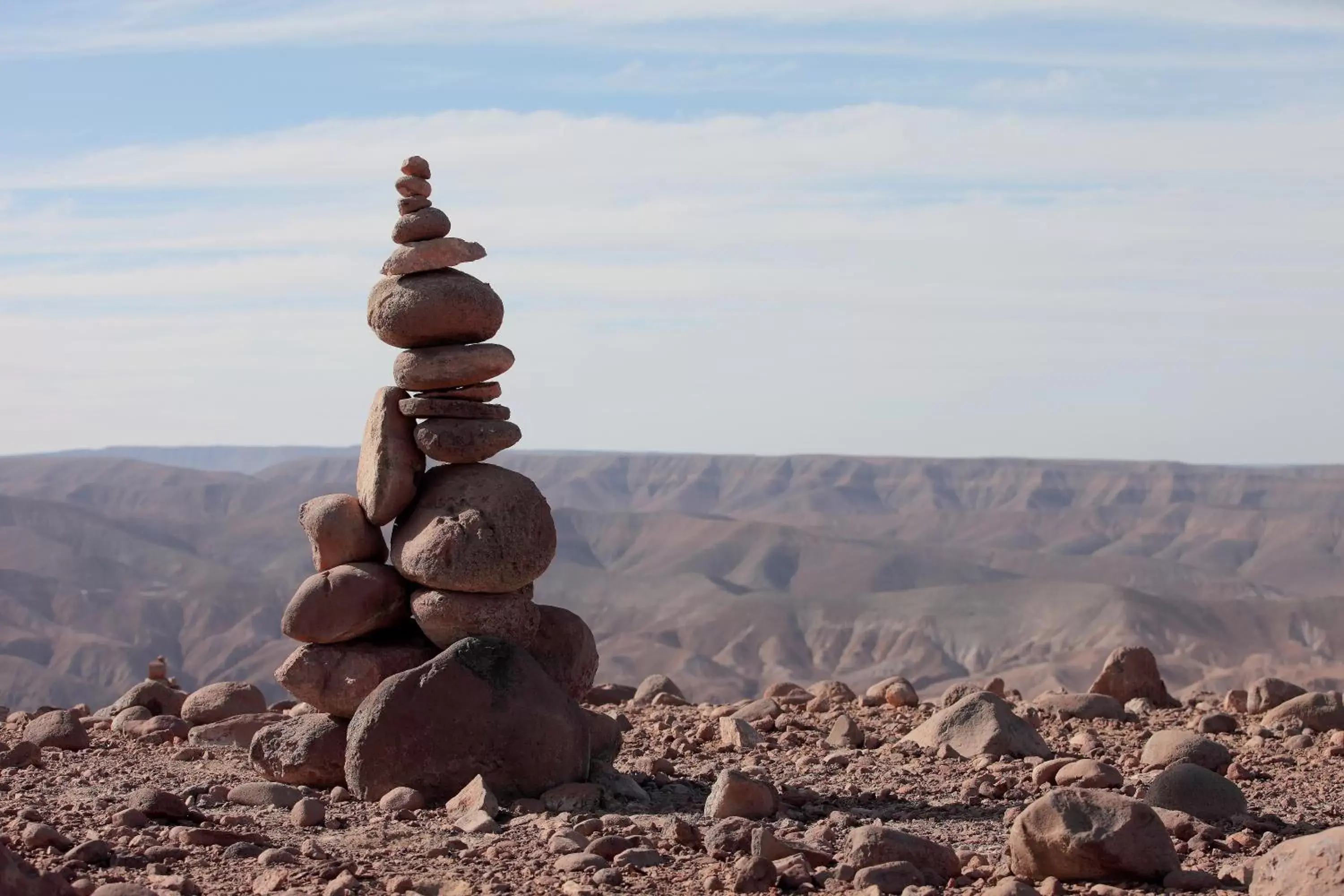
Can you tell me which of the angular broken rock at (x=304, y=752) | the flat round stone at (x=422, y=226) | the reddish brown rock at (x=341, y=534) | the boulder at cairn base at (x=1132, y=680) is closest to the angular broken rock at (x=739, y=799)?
the angular broken rock at (x=304, y=752)

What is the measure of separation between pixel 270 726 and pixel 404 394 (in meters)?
2.96

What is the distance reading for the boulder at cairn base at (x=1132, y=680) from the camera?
16.3 metres

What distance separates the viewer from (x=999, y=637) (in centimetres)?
10738

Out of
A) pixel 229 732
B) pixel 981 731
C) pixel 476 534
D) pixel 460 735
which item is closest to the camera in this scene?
pixel 460 735

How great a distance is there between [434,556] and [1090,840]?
5930mm

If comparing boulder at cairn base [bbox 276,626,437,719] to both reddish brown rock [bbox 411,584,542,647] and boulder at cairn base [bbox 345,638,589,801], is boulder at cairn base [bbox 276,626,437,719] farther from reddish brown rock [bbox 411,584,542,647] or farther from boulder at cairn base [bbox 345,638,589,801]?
boulder at cairn base [bbox 345,638,589,801]

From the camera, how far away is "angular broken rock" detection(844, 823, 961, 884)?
8094 millimetres

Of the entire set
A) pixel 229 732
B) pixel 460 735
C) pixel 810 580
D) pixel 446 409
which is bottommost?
pixel 810 580

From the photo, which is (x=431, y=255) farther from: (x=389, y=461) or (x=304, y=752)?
(x=304, y=752)

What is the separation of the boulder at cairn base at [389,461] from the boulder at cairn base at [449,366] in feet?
0.86

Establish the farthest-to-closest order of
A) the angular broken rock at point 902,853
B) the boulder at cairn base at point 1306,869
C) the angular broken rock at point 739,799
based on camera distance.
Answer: the angular broken rock at point 739,799 < the angular broken rock at point 902,853 < the boulder at cairn base at point 1306,869

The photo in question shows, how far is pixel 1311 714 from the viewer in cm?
1415

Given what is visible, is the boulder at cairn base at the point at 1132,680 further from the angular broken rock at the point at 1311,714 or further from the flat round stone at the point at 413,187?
the flat round stone at the point at 413,187

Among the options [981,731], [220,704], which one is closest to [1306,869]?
[981,731]
